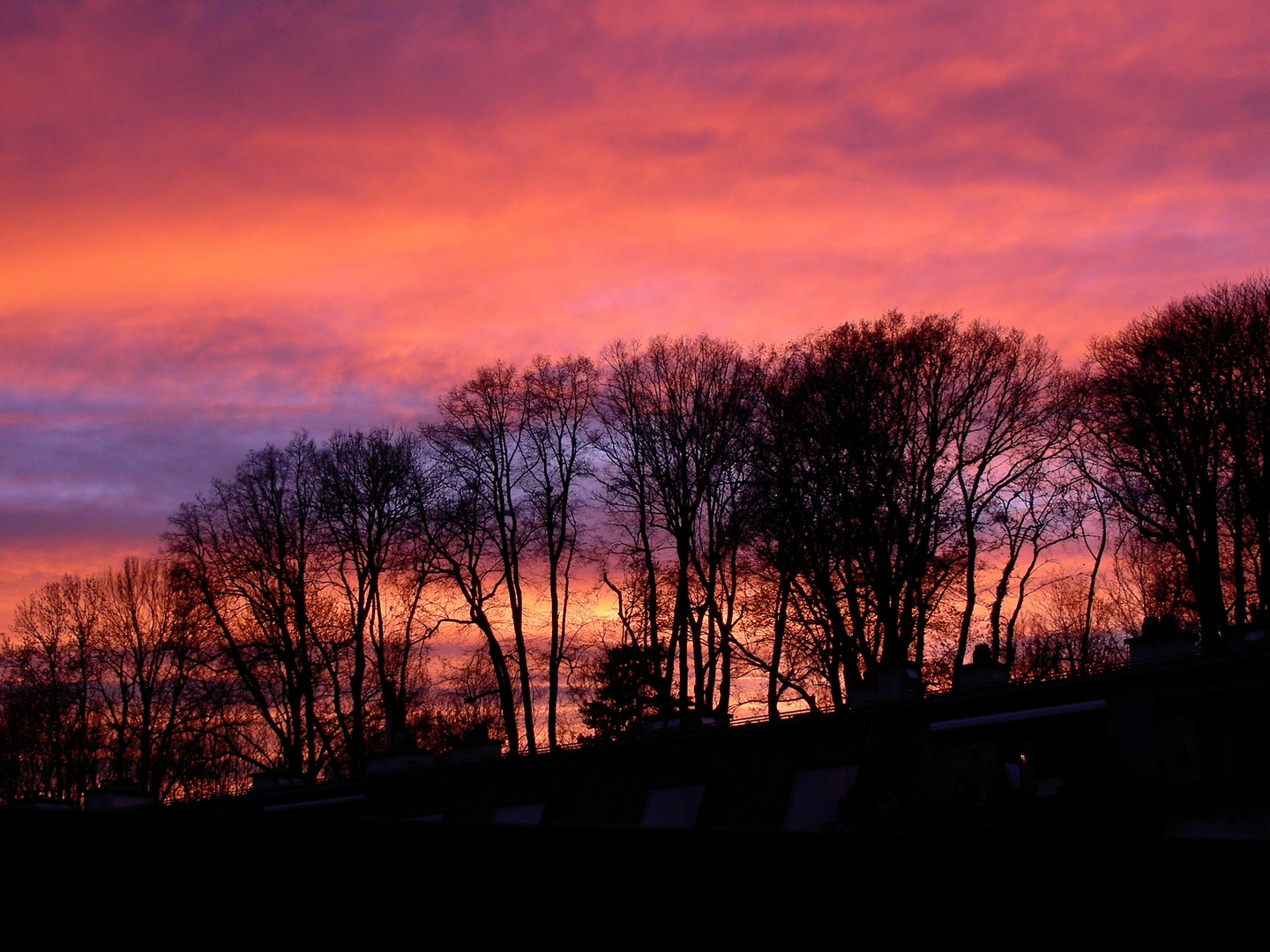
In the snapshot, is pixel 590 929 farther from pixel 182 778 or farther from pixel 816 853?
pixel 182 778

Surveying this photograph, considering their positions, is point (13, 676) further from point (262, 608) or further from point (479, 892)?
point (479, 892)

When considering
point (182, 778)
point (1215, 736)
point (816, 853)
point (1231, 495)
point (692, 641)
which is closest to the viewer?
point (816, 853)

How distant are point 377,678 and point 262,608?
5.61 meters

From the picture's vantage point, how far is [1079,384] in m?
42.9

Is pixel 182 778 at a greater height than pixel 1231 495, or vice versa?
pixel 1231 495

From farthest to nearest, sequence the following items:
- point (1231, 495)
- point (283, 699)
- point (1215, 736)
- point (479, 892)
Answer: point (283, 699) → point (1231, 495) → point (1215, 736) → point (479, 892)

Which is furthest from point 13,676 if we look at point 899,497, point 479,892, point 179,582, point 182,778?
point 479,892

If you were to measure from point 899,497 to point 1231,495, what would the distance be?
10524mm

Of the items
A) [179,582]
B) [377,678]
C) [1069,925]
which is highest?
[179,582]

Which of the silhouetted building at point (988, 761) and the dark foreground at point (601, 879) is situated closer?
the dark foreground at point (601, 879)

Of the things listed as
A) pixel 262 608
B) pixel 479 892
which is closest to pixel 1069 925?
pixel 479 892

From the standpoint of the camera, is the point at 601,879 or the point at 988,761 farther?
the point at 988,761

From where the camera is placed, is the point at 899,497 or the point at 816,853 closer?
the point at 816,853

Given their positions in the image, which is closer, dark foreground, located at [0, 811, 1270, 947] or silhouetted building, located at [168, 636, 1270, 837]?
dark foreground, located at [0, 811, 1270, 947]
